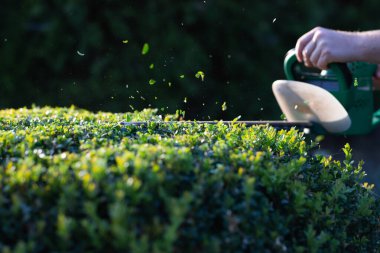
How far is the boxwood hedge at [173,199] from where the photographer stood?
5.76ft

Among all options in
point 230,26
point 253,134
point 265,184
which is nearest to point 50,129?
point 253,134

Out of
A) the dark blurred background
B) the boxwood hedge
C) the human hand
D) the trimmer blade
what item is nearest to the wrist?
the human hand

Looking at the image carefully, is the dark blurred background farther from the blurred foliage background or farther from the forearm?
the forearm

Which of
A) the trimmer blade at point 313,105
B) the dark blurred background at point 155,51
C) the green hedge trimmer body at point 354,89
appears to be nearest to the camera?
the trimmer blade at point 313,105

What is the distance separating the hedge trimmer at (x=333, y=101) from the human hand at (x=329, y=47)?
3.3 inches

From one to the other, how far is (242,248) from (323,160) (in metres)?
0.87

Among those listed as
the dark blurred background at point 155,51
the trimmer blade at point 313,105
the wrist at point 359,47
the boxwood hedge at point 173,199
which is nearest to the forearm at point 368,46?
the wrist at point 359,47

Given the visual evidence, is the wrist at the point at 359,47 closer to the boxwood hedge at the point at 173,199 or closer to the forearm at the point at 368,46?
the forearm at the point at 368,46

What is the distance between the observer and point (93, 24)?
7.17 metres

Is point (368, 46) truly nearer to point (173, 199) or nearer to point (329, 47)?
point (329, 47)

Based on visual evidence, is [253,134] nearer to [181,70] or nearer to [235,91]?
[181,70]

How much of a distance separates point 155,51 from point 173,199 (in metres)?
5.44


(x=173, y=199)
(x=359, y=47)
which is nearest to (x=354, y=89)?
(x=359, y=47)

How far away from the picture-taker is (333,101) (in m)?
3.40
